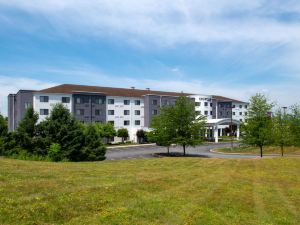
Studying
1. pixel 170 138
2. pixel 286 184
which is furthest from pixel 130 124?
pixel 286 184

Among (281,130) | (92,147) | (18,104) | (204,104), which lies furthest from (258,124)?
(204,104)

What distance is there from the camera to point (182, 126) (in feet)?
148

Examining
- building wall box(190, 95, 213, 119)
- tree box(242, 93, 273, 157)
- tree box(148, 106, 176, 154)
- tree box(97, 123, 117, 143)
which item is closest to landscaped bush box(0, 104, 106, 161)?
tree box(148, 106, 176, 154)

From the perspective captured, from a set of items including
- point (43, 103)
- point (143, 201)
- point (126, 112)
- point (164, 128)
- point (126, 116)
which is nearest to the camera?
point (143, 201)

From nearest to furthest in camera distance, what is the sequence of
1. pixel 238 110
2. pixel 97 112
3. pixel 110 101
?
1. pixel 97 112
2. pixel 110 101
3. pixel 238 110

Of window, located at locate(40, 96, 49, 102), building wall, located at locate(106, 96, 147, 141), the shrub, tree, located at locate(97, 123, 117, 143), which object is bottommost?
the shrub

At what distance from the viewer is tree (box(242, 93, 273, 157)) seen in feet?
119

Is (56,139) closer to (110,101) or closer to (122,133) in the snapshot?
(122,133)

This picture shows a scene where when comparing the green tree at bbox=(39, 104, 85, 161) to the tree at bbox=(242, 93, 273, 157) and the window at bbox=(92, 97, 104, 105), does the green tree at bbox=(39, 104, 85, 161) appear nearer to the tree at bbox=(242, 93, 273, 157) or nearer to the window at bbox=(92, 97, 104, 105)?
the tree at bbox=(242, 93, 273, 157)

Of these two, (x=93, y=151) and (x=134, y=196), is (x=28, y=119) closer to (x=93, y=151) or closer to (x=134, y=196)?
(x=93, y=151)

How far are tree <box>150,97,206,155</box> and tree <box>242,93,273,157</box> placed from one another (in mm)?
8363

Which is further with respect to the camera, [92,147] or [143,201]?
[92,147]

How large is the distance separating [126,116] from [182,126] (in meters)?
35.3

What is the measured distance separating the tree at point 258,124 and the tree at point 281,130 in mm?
1438
